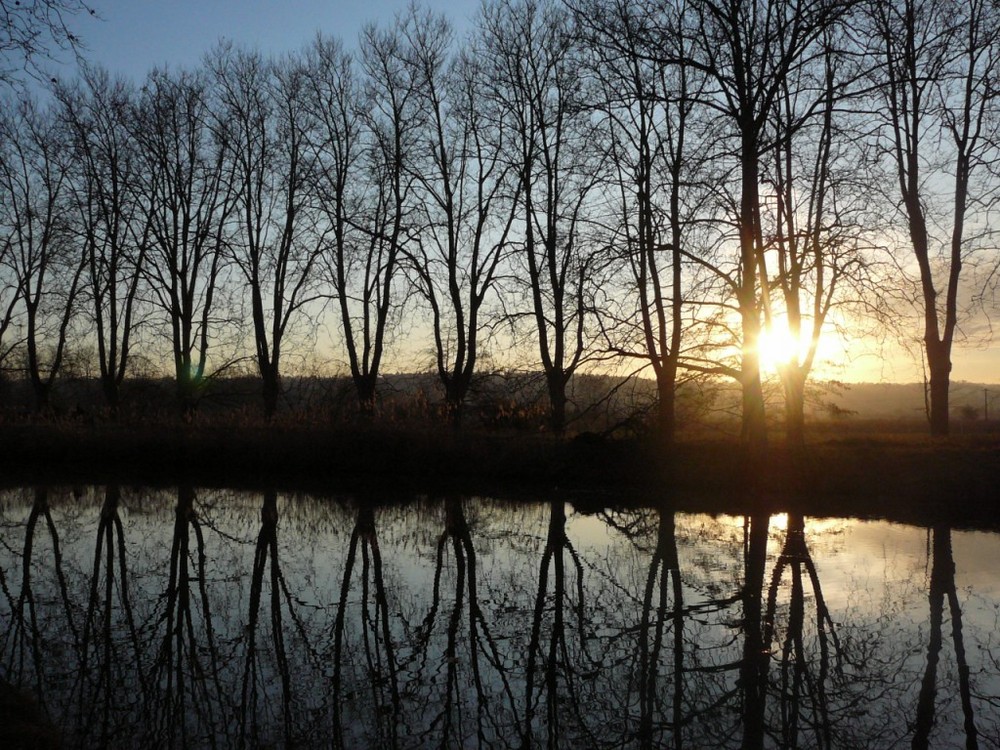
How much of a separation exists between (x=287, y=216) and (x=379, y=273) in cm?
577

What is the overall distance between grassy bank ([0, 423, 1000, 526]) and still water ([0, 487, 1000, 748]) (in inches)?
118

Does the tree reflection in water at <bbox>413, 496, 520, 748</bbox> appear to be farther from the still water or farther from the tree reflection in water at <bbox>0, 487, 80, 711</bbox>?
the tree reflection in water at <bbox>0, 487, 80, 711</bbox>

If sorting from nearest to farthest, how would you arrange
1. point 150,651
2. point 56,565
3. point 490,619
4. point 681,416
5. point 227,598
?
point 150,651 → point 490,619 → point 227,598 → point 56,565 → point 681,416

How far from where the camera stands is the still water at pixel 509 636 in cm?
593

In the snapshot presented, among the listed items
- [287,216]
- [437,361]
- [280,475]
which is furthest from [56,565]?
[287,216]

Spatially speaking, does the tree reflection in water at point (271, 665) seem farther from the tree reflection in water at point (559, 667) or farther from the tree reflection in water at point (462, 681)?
the tree reflection in water at point (559, 667)

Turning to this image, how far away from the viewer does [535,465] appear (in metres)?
21.2

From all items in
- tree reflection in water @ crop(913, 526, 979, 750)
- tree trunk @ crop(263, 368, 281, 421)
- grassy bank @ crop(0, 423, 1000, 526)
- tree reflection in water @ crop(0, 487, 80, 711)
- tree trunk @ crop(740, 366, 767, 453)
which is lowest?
tree reflection in water @ crop(913, 526, 979, 750)

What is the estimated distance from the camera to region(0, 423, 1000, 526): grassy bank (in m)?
16.8

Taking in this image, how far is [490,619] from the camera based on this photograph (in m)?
8.77

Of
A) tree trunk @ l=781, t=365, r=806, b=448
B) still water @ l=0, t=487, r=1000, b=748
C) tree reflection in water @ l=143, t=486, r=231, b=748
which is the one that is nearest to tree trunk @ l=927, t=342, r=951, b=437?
tree trunk @ l=781, t=365, r=806, b=448

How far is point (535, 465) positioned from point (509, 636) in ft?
42.8

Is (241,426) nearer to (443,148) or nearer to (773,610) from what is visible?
(443,148)

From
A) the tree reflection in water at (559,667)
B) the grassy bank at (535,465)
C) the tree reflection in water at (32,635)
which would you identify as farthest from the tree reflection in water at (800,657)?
the grassy bank at (535,465)
